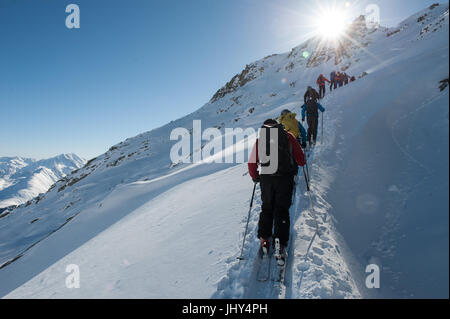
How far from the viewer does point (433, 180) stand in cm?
354

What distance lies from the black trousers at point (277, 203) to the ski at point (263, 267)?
15.9 inches

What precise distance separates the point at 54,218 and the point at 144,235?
3405 cm

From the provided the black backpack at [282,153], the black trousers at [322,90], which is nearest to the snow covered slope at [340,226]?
the black backpack at [282,153]

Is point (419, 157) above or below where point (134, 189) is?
below

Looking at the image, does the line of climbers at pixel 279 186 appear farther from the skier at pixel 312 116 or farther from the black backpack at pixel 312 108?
the black backpack at pixel 312 108

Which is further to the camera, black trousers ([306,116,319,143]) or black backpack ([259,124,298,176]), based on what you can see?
black trousers ([306,116,319,143])

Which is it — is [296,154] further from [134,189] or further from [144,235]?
[134,189]

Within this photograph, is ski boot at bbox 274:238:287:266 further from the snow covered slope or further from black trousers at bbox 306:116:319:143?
black trousers at bbox 306:116:319:143

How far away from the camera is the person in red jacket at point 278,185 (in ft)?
13.9

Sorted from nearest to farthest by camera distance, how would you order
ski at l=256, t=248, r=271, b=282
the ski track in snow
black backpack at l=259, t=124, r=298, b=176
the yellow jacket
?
the ski track in snow < ski at l=256, t=248, r=271, b=282 < black backpack at l=259, t=124, r=298, b=176 < the yellow jacket

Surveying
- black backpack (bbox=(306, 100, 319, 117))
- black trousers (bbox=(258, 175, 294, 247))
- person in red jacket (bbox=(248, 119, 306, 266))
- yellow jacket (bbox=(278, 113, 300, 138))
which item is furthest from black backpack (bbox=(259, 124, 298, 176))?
black backpack (bbox=(306, 100, 319, 117))

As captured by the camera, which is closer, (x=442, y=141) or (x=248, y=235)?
(x=442, y=141)

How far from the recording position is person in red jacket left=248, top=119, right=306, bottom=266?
13.9 ft
